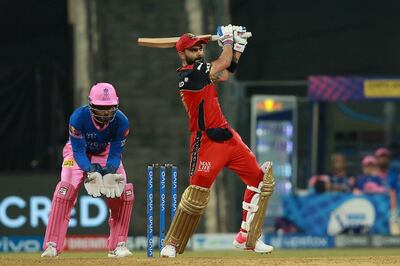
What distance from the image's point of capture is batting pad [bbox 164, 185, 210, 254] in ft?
Answer: 40.2

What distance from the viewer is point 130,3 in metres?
20.0

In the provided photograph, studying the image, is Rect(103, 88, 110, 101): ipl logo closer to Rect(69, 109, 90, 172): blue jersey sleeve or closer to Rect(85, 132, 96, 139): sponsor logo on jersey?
Rect(69, 109, 90, 172): blue jersey sleeve

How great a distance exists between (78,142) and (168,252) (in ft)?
4.30

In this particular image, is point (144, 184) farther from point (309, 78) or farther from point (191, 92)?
point (191, 92)

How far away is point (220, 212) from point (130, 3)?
3301 mm

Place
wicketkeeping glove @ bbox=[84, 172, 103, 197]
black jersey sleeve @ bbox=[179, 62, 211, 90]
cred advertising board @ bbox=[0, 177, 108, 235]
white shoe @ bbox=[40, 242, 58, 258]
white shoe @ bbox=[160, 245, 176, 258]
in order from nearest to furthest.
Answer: black jersey sleeve @ bbox=[179, 62, 211, 90], white shoe @ bbox=[160, 245, 176, 258], wicketkeeping glove @ bbox=[84, 172, 103, 197], white shoe @ bbox=[40, 242, 58, 258], cred advertising board @ bbox=[0, 177, 108, 235]

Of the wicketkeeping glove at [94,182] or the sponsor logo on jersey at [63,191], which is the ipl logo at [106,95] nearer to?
the wicketkeeping glove at [94,182]

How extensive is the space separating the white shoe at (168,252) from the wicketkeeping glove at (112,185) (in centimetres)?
77

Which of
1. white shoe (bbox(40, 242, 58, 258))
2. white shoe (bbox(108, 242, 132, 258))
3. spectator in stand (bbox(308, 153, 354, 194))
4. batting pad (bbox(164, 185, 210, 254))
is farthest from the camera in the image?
spectator in stand (bbox(308, 153, 354, 194))

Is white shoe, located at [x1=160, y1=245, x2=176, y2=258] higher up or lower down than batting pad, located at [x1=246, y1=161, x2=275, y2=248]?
lower down

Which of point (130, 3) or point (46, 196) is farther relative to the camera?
point (130, 3)

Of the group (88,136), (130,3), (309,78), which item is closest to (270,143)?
(309,78)

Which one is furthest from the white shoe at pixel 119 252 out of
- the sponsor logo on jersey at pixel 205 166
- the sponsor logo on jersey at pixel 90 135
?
the sponsor logo on jersey at pixel 205 166

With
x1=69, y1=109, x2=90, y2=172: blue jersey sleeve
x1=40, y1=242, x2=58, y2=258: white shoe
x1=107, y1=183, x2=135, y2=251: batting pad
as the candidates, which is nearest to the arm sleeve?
x1=69, y1=109, x2=90, y2=172: blue jersey sleeve
